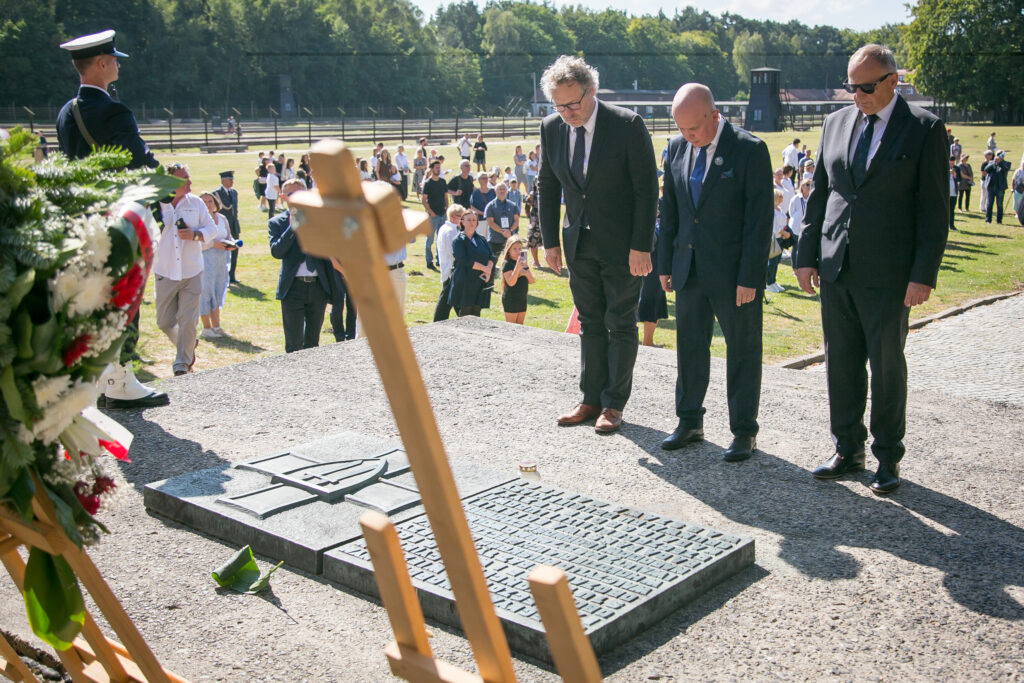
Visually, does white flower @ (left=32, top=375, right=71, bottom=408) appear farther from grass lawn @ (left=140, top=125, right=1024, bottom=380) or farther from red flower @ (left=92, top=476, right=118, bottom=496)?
grass lawn @ (left=140, top=125, right=1024, bottom=380)

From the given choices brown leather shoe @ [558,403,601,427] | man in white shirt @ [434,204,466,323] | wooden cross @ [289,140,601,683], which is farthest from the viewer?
man in white shirt @ [434,204,466,323]

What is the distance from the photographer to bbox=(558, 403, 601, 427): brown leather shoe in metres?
5.95

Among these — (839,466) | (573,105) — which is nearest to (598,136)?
(573,105)

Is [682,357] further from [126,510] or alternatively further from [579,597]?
[126,510]

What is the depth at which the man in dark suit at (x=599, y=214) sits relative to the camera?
549 centimetres

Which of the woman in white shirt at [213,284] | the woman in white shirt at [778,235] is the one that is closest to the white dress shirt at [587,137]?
the woman in white shirt at [213,284]

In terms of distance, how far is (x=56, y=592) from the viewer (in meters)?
2.65

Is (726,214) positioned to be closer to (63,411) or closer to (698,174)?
(698,174)

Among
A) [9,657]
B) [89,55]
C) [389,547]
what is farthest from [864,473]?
[89,55]

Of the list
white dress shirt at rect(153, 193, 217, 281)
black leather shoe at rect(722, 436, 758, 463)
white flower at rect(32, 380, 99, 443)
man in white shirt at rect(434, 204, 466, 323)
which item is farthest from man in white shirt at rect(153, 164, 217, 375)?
white flower at rect(32, 380, 99, 443)

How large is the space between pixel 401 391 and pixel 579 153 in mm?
3975

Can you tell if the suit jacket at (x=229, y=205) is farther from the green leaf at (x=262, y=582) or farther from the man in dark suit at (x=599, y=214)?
the green leaf at (x=262, y=582)

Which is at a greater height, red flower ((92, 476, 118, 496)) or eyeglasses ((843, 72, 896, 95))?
eyeglasses ((843, 72, 896, 95))

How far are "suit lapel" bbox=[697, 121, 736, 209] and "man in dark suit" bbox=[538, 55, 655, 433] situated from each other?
38cm
